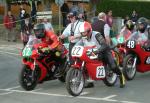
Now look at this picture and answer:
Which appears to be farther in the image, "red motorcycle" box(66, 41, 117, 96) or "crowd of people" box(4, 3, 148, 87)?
"crowd of people" box(4, 3, 148, 87)

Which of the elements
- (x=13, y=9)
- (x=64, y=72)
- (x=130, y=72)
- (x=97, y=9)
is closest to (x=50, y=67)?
(x=64, y=72)

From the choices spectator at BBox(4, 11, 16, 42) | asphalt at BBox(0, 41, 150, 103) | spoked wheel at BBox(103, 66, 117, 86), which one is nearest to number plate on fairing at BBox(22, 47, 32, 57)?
asphalt at BBox(0, 41, 150, 103)

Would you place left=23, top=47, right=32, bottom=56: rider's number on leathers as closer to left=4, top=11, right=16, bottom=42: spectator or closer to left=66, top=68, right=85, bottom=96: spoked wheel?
left=66, top=68, right=85, bottom=96: spoked wheel

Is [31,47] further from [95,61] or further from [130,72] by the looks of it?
[130,72]

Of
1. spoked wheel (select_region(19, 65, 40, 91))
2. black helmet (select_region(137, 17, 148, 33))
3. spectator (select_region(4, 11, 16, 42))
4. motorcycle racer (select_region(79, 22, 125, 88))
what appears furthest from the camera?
spectator (select_region(4, 11, 16, 42))

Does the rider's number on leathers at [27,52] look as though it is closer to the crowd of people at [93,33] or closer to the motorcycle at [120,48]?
the crowd of people at [93,33]

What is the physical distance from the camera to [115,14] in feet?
123

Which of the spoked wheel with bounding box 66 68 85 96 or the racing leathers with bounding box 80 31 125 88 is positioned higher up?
the racing leathers with bounding box 80 31 125 88

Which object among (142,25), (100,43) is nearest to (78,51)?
(100,43)

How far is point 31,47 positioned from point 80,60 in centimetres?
146

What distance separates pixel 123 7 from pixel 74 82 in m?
26.8

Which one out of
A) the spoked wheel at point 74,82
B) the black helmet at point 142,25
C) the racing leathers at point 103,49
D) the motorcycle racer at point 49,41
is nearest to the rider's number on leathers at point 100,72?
the racing leathers at point 103,49

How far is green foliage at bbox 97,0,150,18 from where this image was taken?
37159mm

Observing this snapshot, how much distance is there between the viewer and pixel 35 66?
41.7 ft
